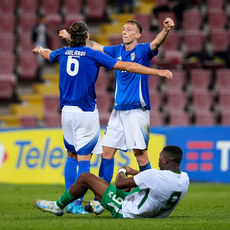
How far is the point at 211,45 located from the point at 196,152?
5.41m

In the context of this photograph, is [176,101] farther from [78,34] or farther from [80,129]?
[78,34]

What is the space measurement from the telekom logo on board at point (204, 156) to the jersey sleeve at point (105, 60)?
A: 6.03 meters

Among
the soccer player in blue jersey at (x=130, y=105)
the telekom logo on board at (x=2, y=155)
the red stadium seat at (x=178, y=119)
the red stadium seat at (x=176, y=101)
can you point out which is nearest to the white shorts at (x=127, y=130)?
the soccer player in blue jersey at (x=130, y=105)

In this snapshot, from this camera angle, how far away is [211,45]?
57.1ft

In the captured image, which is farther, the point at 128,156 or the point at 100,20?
the point at 100,20

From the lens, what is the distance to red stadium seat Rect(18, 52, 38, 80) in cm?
1725

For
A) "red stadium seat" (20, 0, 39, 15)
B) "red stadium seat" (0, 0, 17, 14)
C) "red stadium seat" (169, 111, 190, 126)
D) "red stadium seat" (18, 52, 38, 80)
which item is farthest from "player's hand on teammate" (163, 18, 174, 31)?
"red stadium seat" (0, 0, 17, 14)

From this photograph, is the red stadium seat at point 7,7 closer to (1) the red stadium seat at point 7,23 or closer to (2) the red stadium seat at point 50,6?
(1) the red stadium seat at point 7,23

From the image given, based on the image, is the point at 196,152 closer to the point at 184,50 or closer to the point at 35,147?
the point at 35,147

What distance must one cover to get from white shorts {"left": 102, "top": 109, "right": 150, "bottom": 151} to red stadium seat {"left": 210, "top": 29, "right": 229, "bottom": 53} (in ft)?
30.9

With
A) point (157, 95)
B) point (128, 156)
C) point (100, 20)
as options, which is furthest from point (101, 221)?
point (100, 20)

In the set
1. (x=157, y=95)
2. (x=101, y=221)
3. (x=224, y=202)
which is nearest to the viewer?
(x=101, y=221)

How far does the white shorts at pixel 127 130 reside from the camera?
802 centimetres

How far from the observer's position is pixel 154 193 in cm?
625
